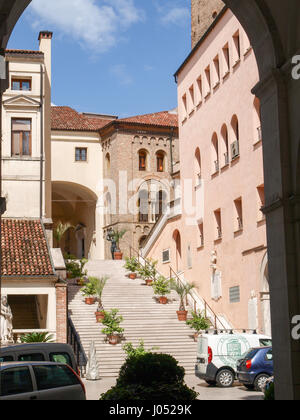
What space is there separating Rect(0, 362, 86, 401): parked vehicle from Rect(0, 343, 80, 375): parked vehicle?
7.06ft

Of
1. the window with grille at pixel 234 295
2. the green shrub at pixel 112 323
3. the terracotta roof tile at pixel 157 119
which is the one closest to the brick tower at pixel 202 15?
the terracotta roof tile at pixel 157 119

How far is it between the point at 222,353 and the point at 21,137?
54.7ft

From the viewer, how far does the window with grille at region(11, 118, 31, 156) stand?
32.5 m

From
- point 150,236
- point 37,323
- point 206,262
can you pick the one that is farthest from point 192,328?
point 150,236

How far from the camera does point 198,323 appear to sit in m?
28.1

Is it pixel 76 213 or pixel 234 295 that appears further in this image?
pixel 76 213

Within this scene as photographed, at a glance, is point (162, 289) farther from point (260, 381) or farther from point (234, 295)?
point (260, 381)

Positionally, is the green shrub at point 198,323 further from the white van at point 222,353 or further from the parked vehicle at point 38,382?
the parked vehicle at point 38,382

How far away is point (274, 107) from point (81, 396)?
5.99 meters

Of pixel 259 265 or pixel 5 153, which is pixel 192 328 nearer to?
pixel 259 265

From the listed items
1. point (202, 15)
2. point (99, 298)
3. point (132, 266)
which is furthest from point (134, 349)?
point (202, 15)

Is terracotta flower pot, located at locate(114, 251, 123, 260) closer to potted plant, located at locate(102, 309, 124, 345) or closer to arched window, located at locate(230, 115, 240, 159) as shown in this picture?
potted plant, located at locate(102, 309, 124, 345)

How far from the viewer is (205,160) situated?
106ft
